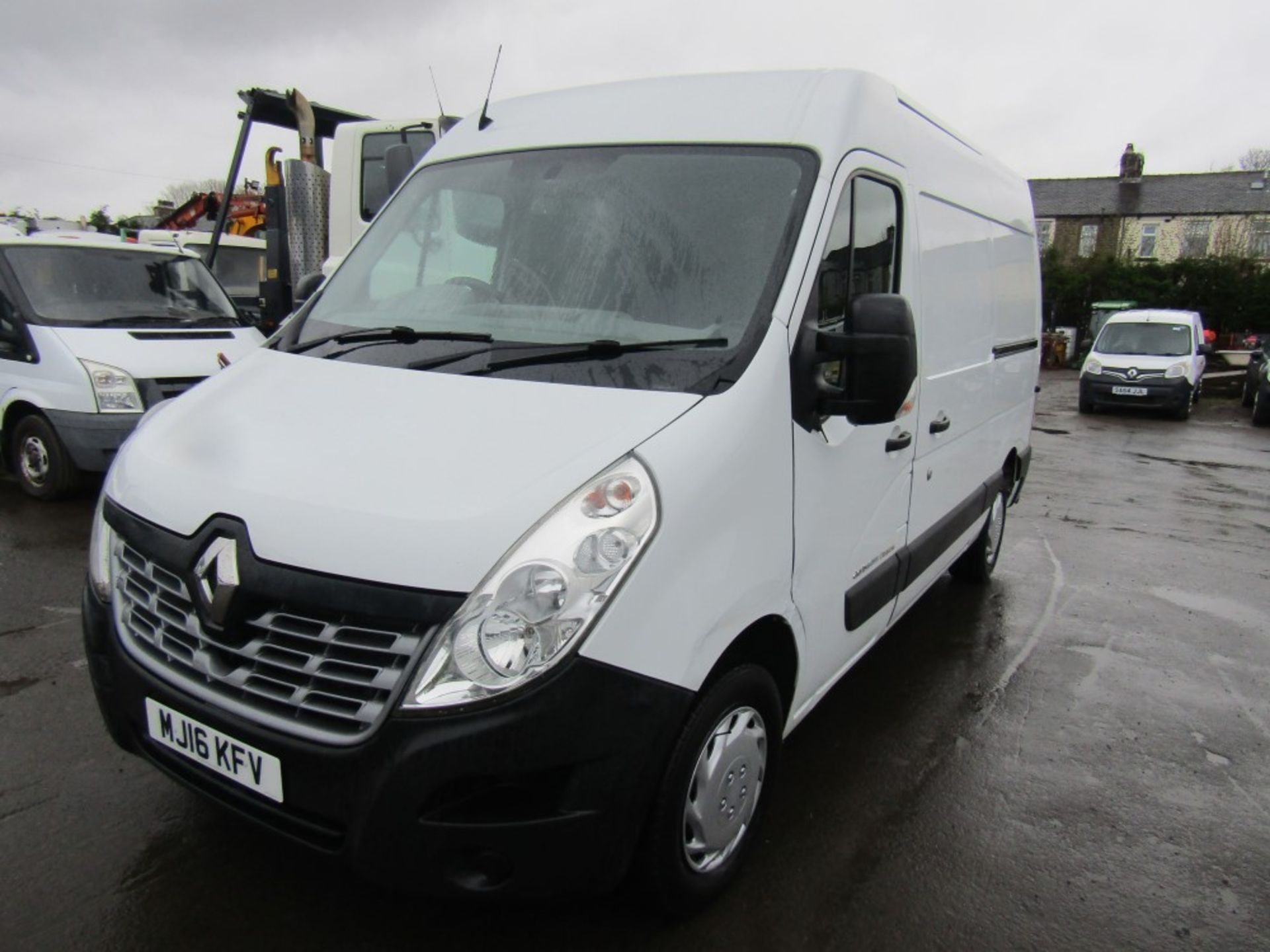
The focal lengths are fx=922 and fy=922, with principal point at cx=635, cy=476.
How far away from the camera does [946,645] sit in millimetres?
4723

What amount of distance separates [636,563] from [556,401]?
56cm

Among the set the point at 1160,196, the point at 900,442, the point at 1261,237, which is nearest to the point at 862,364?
the point at 900,442

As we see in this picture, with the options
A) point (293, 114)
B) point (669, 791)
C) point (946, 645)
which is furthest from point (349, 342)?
point (293, 114)

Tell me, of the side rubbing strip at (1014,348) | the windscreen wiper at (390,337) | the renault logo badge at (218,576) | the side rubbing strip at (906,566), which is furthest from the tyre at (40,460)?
the side rubbing strip at (1014,348)

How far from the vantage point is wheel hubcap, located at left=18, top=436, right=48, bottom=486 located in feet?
21.9

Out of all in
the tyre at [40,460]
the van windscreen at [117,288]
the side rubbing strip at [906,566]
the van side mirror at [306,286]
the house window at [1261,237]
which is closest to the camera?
the side rubbing strip at [906,566]

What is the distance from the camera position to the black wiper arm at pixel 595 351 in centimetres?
252

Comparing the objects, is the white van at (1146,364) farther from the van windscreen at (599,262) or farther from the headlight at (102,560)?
the headlight at (102,560)

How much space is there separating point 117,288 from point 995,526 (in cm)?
668

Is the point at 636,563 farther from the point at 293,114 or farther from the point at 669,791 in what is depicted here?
the point at 293,114

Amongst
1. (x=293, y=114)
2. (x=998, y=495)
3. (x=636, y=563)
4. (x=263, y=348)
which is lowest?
(x=998, y=495)

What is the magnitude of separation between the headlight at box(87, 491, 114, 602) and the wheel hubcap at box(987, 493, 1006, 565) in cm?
456

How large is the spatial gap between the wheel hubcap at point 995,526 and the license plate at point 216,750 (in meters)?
4.46

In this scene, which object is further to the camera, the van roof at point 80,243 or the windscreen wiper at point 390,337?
the van roof at point 80,243
